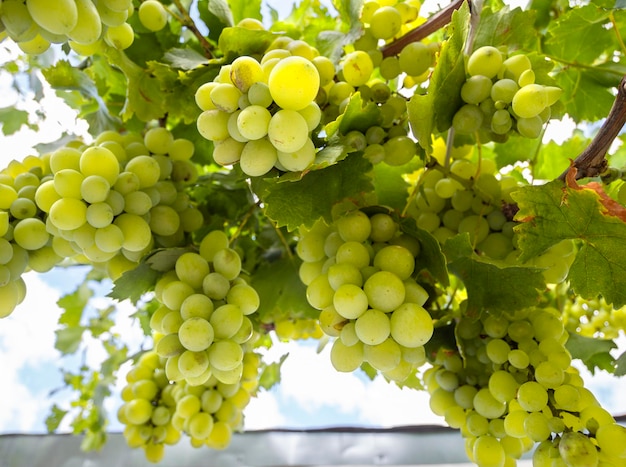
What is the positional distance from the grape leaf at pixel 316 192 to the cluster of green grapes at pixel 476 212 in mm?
108

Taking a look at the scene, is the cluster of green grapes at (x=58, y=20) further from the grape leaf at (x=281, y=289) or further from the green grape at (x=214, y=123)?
the grape leaf at (x=281, y=289)

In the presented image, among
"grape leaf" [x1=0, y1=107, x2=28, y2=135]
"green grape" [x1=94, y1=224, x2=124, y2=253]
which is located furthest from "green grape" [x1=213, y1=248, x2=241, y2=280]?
"grape leaf" [x1=0, y1=107, x2=28, y2=135]

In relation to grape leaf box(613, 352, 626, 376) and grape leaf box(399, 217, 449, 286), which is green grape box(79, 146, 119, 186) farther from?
grape leaf box(613, 352, 626, 376)

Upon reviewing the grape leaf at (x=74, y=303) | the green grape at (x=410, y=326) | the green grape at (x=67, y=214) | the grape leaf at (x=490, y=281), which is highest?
the green grape at (x=67, y=214)

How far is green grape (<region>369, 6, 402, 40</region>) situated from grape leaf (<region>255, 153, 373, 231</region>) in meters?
0.20

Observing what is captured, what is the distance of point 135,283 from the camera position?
57 centimetres

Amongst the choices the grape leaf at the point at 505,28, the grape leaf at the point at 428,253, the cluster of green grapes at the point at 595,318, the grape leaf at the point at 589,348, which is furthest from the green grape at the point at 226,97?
the cluster of green grapes at the point at 595,318

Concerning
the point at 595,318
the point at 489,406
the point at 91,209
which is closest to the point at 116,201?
the point at 91,209

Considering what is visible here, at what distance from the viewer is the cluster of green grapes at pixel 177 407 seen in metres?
0.69

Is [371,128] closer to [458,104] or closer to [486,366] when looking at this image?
[458,104]

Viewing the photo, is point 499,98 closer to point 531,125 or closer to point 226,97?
point 531,125

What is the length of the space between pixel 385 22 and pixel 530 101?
227mm

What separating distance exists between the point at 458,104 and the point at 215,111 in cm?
26

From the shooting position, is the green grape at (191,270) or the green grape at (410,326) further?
the green grape at (191,270)
